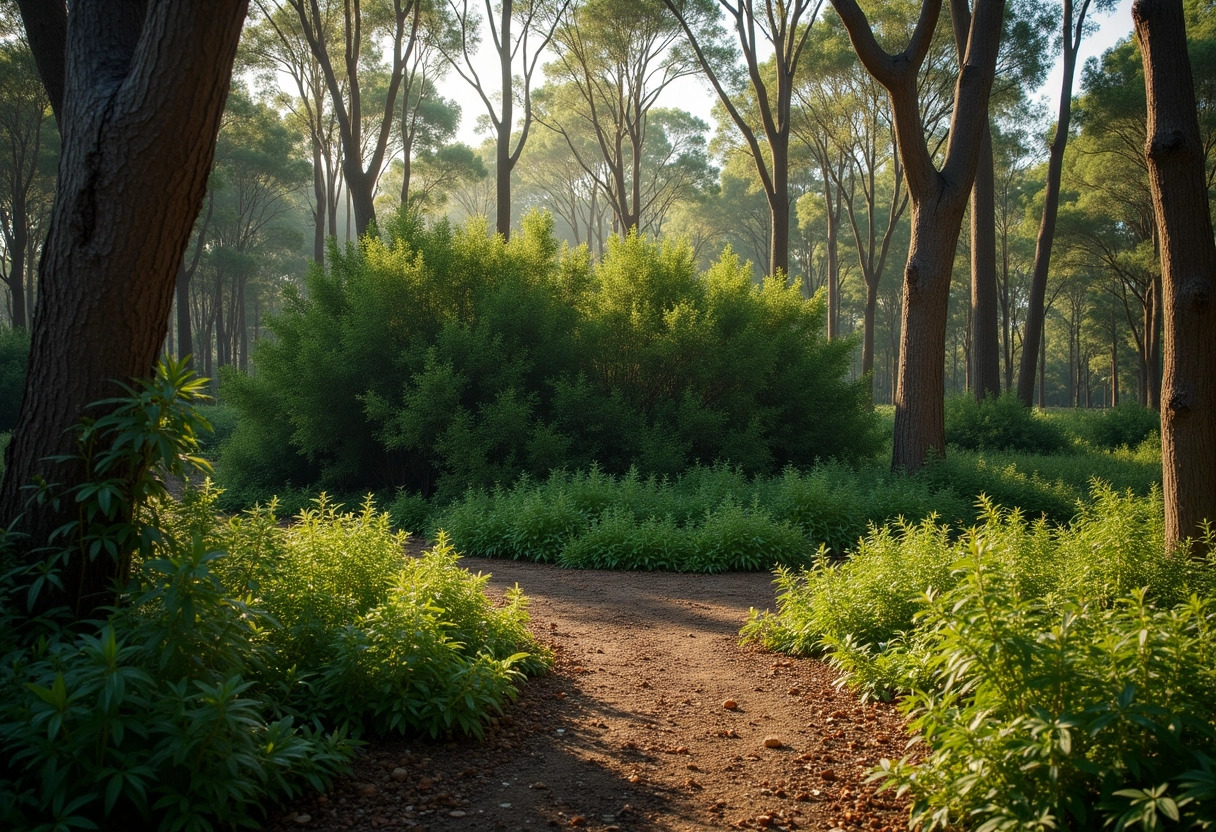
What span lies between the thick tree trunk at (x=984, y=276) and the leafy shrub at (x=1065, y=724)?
47.4 ft

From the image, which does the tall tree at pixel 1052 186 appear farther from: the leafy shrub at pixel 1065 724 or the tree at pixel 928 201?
the leafy shrub at pixel 1065 724

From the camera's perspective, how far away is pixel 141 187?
9.27ft

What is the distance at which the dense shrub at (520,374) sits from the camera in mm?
9766

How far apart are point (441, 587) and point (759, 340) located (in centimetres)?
791

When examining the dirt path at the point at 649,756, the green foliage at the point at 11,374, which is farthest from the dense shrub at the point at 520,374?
the green foliage at the point at 11,374

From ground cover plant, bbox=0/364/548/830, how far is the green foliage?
16.5 metres

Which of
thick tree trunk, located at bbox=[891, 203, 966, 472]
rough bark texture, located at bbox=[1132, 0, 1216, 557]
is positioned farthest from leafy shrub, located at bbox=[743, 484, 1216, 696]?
thick tree trunk, located at bbox=[891, 203, 966, 472]

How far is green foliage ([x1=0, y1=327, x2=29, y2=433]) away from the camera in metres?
16.3

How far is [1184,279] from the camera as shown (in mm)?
4398

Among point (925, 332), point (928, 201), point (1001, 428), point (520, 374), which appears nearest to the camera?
point (928, 201)

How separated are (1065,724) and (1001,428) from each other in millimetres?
14075

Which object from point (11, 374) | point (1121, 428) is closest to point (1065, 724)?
point (1121, 428)

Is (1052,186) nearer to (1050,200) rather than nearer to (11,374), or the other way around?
(1050,200)

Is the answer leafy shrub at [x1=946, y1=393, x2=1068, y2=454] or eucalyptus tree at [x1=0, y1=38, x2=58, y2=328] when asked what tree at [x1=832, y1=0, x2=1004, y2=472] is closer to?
leafy shrub at [x1=946, y1=393, x2=1068, y2=454]
